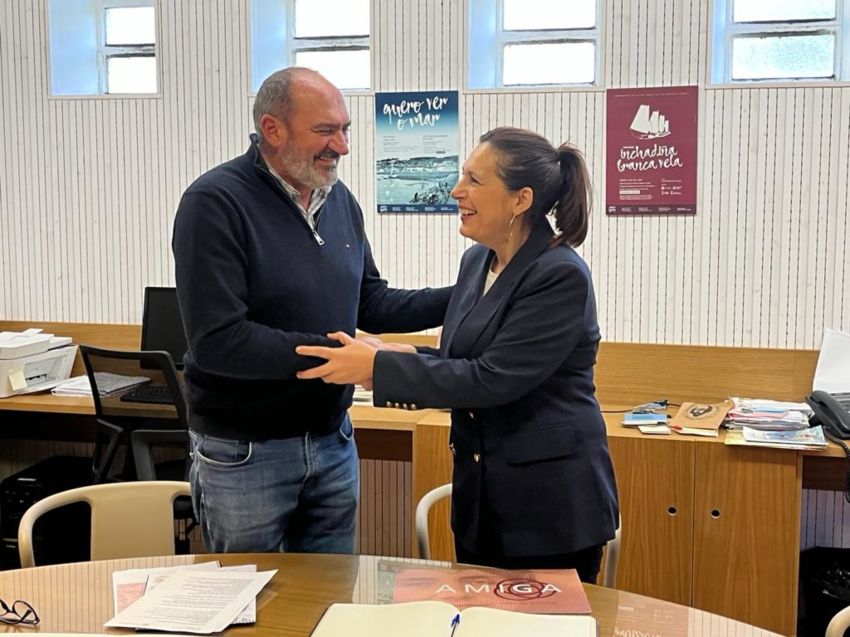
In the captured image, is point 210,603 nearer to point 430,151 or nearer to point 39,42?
point 430,151

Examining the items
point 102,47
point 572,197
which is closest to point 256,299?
point 572,197

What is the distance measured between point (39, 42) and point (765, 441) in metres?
3.69

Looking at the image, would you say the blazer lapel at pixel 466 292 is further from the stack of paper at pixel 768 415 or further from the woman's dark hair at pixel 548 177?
the stack of paper at pixel 768 415

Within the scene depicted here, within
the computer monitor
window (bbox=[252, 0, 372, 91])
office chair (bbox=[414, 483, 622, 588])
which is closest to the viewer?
office chair (bbox=[414, 483, 622, 588])

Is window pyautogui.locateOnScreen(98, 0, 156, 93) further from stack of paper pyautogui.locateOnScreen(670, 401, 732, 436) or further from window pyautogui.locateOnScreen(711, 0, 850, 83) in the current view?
stack of paper pyautogui.locateOnScreen(670, 401, 732, 436)

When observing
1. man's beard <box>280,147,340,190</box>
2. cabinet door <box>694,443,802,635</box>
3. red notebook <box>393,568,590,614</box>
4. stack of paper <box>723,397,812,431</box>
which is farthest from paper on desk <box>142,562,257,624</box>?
stack of paper <box>723,397,812,431</box>

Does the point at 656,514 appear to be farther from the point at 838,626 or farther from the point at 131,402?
the point at 131,402

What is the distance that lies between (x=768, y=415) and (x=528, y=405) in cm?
173

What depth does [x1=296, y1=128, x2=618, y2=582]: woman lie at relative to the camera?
194 cm

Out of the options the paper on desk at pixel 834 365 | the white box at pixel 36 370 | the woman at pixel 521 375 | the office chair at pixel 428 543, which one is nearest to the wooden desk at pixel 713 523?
the paper on desk at pixel 834 365

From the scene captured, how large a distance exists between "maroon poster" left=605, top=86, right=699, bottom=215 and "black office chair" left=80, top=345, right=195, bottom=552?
1941 millimetres

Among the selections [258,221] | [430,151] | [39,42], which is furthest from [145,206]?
[258,221]

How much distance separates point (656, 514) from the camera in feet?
10.6

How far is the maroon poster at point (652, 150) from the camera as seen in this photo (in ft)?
12.1
